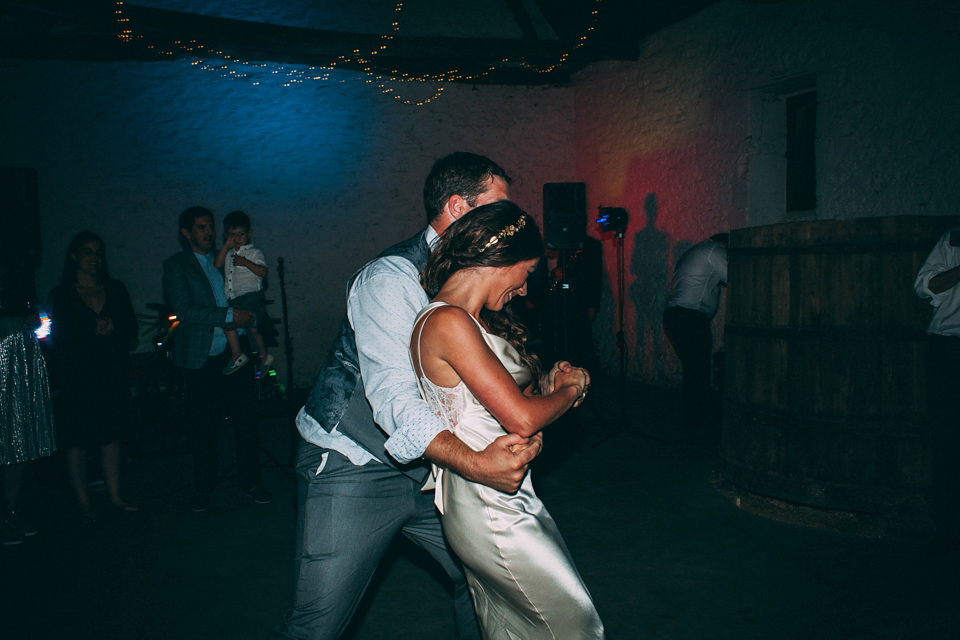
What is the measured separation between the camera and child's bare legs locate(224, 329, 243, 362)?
4.02 meters

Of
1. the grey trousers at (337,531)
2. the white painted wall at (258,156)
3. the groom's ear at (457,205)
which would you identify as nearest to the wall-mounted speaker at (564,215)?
the white painted wall at (258,156)

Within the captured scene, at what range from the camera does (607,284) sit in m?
8.79

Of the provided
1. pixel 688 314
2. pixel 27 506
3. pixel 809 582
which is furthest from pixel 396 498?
pixel 688 314

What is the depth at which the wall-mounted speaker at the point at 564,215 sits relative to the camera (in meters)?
6.34

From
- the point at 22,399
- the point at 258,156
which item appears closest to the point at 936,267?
the point at 22,399

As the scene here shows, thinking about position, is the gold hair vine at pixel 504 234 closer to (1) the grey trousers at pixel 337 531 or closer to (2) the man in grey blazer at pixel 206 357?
(1) the grey trousers at pixel 337 531

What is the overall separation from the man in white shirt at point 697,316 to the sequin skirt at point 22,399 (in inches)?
181

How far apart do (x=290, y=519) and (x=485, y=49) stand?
566 centimetres

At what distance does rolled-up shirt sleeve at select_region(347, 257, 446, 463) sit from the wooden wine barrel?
7.89 feet

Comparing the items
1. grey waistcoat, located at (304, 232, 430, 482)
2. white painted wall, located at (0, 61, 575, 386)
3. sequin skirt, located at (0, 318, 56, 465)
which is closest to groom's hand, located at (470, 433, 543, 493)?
grey waistcoat, located at (304, 232, 430, 482)

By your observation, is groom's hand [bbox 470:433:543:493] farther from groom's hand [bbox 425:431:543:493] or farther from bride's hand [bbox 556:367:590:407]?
bride's hand [bbox 556:367:590:407]

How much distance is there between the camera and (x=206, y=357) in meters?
3.93

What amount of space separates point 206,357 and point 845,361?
11.4 ft

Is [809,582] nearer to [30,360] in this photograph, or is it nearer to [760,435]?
[760,435]
